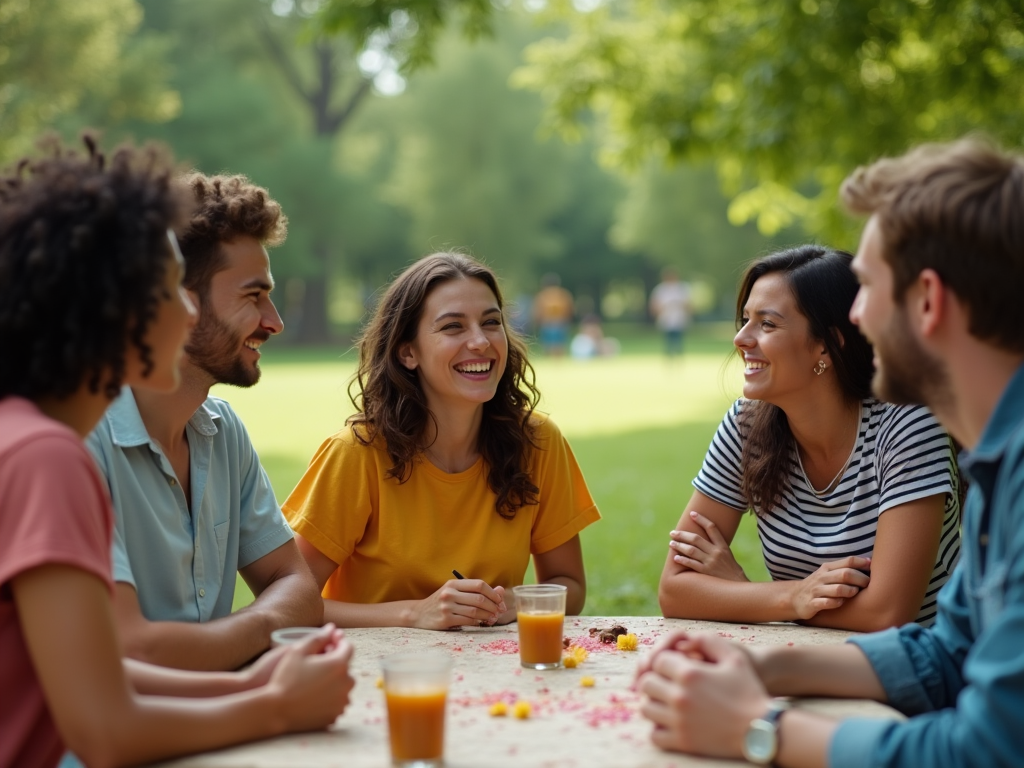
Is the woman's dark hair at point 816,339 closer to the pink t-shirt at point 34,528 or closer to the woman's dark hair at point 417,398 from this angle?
the woman's dark hair at point 417,398

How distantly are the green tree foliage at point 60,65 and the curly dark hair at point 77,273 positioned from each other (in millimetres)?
21707

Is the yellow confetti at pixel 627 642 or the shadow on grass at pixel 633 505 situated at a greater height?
the yellow confetti at pixel 627 642

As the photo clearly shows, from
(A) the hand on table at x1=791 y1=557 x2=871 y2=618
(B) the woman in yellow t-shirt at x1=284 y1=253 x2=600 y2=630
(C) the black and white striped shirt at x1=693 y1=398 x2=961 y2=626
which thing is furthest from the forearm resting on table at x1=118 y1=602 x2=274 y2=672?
(C) the black and white striped shirt at x1=693 y1=398 x2=961 y2=626

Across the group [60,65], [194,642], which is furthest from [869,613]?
[60,65]

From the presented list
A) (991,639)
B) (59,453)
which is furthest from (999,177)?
(59,453)

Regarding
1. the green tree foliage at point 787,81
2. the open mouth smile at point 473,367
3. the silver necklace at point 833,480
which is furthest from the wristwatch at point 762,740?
the green tree foliage at point 787,81

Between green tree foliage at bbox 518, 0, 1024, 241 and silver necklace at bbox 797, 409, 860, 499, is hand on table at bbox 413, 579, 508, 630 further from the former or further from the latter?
green tree foliage at bbox 518, 0, 1024, 241

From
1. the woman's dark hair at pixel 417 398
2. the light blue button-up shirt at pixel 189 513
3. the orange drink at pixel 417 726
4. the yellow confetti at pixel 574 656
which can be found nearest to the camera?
the orange drink at pixel 417 726

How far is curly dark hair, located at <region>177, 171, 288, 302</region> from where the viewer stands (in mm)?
3281

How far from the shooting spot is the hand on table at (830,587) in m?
3.23

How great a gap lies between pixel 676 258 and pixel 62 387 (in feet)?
145

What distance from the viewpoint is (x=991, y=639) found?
1.89m

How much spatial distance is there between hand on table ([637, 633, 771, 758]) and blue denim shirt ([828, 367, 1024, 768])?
18cm

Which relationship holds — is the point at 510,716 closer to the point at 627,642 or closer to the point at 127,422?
the point at 627,642
